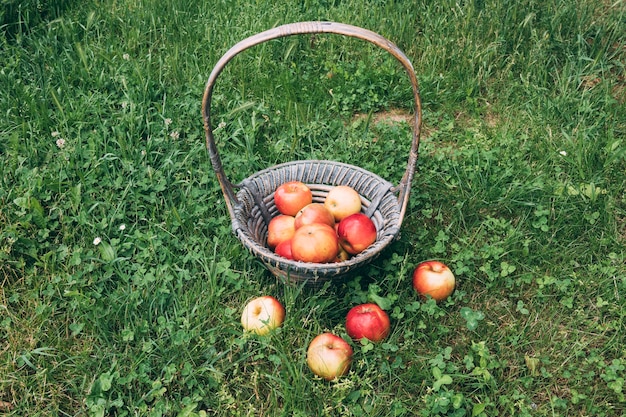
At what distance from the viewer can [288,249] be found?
2555 mm

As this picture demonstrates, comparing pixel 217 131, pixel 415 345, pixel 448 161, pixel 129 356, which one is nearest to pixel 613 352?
pixel 415 345

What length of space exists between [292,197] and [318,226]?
34 cm

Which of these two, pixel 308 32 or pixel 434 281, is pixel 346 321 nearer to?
pixel 434 281

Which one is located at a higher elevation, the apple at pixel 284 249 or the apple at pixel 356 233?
the apple at pixel 356 233

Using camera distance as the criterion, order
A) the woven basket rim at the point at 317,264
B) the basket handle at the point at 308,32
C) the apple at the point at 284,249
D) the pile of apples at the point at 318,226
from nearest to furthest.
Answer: the basket handle at the point at 308,32 < the woven basket rim at the point at 317,264 < the pile of apples at the point at 318,226 < the apple at the point at 284,249

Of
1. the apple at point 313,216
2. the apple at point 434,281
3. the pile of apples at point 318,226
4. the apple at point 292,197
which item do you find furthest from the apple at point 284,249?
the apple at point 434,281

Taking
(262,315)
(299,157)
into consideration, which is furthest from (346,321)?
(299,157)

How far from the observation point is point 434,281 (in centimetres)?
258

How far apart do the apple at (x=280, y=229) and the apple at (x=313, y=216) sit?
0.17 feet

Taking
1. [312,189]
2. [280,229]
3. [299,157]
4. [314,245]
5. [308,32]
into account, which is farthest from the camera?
[299,157]

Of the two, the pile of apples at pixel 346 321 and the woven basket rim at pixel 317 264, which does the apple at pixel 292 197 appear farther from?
the pile of apples at pixel 346 321

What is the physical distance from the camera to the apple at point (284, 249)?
100 inches

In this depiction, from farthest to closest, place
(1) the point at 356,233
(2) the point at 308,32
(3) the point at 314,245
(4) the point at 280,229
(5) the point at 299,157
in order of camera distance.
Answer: (5) the point at 299,157, (4) the point at 280,229, (1) the point at 356,233, (3) the point at 314,245, (2) the point at 308,32

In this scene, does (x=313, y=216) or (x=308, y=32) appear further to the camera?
(x=313, y=216)
